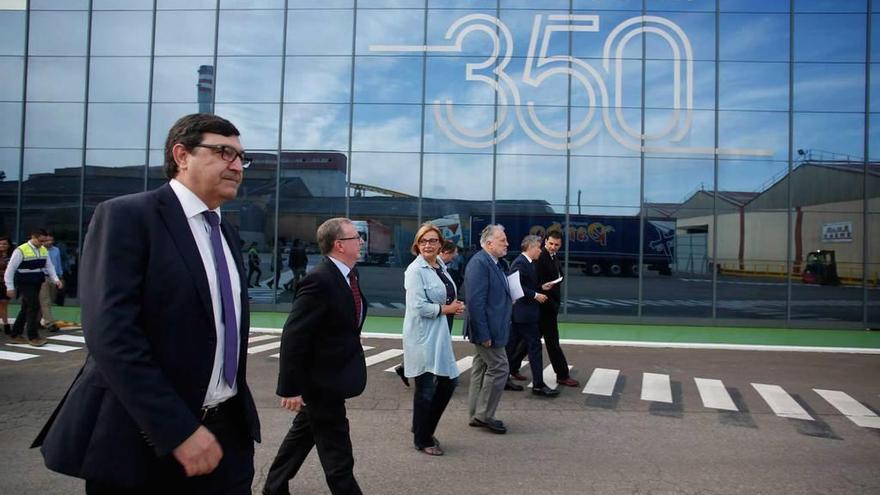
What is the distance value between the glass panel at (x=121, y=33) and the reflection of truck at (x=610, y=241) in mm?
10937

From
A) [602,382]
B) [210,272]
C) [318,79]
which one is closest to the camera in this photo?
[210,272]

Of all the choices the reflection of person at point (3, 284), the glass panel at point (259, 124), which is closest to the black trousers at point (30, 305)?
the reflection of person at point (3, 284)

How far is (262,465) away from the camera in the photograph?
4777mm

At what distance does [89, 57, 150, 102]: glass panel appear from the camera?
16406mm

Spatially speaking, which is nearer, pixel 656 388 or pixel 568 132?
pixel 656 388

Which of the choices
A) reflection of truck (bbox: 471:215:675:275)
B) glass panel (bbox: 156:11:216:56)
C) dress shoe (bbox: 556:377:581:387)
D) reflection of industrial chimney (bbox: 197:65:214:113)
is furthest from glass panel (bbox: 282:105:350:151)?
dress shoe (bbox: 556:377:581:387)

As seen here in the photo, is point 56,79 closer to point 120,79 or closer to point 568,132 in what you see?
point 120,79

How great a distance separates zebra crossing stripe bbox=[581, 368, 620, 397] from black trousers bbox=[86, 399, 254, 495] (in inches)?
234

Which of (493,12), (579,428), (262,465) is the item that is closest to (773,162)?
(493,12)

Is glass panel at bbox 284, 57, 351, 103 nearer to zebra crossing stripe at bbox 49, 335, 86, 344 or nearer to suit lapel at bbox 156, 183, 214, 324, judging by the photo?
zebra crossing stripe at bbox 49, 335, 86, 344

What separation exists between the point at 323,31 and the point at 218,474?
15.5 m

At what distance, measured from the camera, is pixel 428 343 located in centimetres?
523

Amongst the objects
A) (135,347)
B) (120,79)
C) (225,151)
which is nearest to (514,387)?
(225,151)

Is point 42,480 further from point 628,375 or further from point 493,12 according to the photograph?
point 493,12
